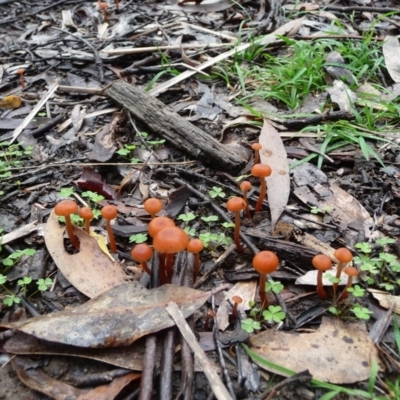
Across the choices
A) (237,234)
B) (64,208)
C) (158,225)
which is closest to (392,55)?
(237,234)

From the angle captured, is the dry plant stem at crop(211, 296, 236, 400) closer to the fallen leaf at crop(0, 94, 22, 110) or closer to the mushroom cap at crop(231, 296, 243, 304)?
the mushroom cap at crop(231, 296, 243, 304)

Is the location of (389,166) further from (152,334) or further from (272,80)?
(152,334)

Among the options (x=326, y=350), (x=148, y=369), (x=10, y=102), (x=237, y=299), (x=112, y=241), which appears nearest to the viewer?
(x=148, y=369)

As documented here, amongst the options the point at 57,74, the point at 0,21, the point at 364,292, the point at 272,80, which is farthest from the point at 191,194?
the point at 0,21

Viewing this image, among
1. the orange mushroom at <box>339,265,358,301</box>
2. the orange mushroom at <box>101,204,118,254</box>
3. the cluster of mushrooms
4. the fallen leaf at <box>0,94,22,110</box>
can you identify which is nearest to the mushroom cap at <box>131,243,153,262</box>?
the cluster of mushrooms

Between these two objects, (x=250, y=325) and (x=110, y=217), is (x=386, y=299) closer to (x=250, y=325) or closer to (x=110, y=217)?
(x=250, y=325)
